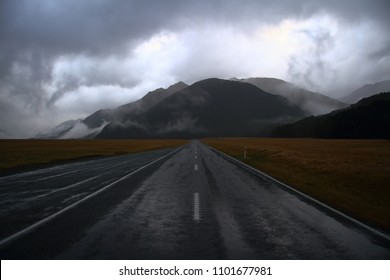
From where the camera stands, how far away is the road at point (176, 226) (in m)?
6.43

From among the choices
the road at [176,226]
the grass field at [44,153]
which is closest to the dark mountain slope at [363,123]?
the grass field at [44,153]

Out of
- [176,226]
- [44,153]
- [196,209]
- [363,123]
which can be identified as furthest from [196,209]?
[363,123]

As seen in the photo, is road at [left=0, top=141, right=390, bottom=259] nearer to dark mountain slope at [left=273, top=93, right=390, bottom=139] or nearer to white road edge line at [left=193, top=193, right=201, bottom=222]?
white road edge line at [left=193, top=193, right=201, bottom=222]

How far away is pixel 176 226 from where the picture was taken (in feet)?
27.3

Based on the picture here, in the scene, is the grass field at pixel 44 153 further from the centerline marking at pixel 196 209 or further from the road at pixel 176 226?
the centerline marking at pixel 196 209

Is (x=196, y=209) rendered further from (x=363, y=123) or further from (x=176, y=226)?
(x=363, y=123)

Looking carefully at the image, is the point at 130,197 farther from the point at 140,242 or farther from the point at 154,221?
the point at 140,242

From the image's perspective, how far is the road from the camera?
6.43 m

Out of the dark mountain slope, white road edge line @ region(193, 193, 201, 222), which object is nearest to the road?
white road edge line @ region(193, 193, 201, 222)

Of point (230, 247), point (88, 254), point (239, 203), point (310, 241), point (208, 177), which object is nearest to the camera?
point (88, 254)
